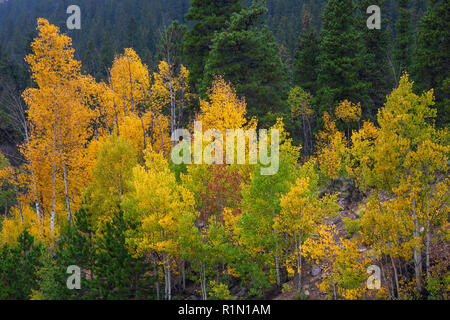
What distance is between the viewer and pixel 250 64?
2845 centimetres

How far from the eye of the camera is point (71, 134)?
76.8 ft

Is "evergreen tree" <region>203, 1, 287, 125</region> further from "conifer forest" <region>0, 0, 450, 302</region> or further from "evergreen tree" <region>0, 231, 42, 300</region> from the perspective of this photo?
"evergreen tree" <region>0, 231, 42, 300</region>

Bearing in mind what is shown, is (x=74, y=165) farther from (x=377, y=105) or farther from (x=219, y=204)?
(x=377, y=105)

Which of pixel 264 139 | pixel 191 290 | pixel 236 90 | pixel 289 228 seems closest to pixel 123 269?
pixel 191 290

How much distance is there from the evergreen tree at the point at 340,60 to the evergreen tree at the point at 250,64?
395 cm

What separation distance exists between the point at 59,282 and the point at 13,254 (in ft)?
9.15

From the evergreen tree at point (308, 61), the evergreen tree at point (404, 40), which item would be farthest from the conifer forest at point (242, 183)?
the evergreen tree at point (308, 61)

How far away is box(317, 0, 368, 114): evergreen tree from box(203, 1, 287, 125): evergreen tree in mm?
3949

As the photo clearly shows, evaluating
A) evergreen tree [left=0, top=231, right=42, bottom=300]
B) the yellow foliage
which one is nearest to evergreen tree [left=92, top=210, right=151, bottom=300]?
evergreen tree [left=0, top=231, right=42, bottom=300]

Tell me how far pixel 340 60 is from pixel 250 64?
7.42 metres

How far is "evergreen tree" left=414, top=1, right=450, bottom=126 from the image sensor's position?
2475cm

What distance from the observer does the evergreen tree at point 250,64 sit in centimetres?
2686

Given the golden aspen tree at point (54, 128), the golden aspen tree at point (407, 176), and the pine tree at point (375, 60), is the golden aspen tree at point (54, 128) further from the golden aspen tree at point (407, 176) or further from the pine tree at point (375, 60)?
the pine tree at point (375, 60)

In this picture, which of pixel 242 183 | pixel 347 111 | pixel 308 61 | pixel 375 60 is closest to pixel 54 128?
pixel 242 183
